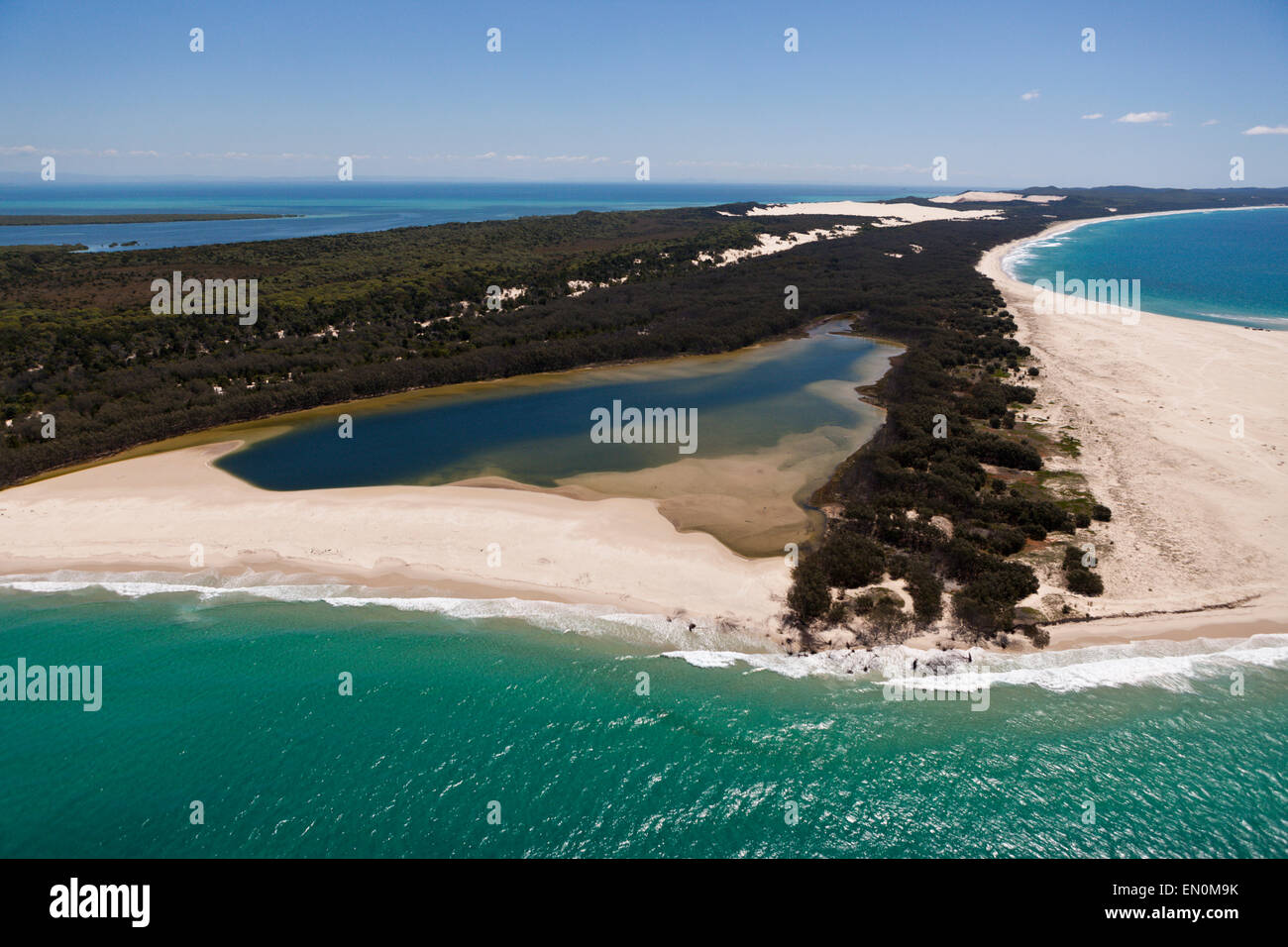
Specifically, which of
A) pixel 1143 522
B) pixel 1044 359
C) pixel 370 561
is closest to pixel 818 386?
pixel 1044 359

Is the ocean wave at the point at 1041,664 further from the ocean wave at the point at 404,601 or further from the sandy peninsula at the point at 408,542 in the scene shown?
the sandy peninsula at the point at 408,542

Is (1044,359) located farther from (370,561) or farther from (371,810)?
(371,810)

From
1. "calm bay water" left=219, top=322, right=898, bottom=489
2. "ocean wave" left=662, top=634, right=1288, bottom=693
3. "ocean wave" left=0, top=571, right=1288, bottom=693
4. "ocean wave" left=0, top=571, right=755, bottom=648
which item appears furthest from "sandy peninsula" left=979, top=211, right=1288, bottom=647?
"calm bay water" left=219, top=322, right=898, bottom=489

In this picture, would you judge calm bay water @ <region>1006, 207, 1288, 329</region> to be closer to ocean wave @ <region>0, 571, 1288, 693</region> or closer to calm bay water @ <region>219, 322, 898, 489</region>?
calm bay water @ <region>219, 322, 898, 489</region>

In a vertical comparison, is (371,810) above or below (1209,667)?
below

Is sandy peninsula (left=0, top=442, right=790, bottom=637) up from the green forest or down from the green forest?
down

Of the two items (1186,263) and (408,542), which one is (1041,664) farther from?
(1186,263)

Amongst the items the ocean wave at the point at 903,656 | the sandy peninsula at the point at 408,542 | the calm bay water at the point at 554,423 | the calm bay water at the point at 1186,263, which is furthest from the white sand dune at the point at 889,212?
the ocean wave at the point at 903,656
